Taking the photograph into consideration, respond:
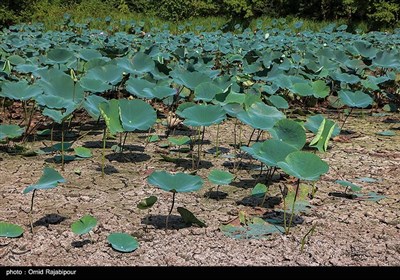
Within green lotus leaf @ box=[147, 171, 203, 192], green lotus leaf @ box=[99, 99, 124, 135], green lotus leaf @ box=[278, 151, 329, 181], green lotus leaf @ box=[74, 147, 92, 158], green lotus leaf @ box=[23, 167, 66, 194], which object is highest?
green lotus leaf @ box=[278, 151, 329, 181]

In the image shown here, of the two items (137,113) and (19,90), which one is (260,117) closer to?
(137,113)

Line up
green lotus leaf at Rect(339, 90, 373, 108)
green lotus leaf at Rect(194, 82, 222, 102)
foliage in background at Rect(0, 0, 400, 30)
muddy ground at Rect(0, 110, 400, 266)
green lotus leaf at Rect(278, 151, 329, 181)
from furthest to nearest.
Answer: foliage in background at Rect(0, 0, 400, 30) → green lotus leaf at Rect(339, 90, 373, 108) → green lotus leaf at Rect(194, 82, 222, 102) → green lotus leaf at Rect(278, 151, 329, 181) → muddy ground at Rect(0, 110, 400, 266)

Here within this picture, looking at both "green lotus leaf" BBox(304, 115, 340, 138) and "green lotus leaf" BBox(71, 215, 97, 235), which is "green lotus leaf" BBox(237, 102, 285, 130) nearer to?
"green lotus leaf" BBox(304, 115, 340, 138)

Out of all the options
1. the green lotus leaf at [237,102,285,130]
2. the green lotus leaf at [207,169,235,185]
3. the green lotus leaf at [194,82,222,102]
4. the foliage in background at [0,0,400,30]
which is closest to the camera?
the green lotus leaf at [207,169,235,185]

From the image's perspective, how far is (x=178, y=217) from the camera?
1.91 meters

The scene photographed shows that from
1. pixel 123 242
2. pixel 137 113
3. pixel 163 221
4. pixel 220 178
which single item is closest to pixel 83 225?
pixel 123 242

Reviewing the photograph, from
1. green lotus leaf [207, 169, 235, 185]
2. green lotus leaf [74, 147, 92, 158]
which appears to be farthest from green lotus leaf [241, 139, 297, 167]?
green lotus leaf [74, 147, 92, 158]

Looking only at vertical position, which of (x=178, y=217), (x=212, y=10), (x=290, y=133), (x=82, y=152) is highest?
(x=290, y=133)

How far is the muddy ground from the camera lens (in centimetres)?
163

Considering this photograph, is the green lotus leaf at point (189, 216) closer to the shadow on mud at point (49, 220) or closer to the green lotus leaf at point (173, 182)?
the green lotus leaf at point (173, 182)

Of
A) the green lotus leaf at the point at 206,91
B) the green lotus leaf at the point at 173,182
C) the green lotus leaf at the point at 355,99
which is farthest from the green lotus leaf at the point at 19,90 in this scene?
the green lotus leaf at the point at 355,99

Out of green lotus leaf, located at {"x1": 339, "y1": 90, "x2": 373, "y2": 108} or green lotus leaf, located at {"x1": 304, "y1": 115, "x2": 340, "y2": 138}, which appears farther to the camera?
green lotus leaf, located at {"x1": 339, "y1": 90, "x2": 373, "y2": 108}

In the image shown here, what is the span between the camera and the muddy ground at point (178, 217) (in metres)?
1.63
